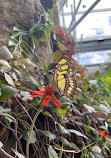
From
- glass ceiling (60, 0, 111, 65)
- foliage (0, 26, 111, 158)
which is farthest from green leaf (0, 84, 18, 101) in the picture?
glass ceiling (60, 0, 111, 65)

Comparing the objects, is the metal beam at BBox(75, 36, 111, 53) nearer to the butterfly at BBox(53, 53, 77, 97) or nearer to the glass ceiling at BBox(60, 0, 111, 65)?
the glass ceiling at BBox(60, 0, 111, 65)

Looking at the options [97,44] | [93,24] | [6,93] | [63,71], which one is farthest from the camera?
[97,44]

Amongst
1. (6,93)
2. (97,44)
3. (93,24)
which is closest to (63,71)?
(6,93)

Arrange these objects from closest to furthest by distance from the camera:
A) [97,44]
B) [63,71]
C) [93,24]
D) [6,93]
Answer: [6,93] → [63,71] → [93,24] → [97,44]

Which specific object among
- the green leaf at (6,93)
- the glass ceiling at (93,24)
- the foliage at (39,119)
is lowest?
the foliage at (39,119)

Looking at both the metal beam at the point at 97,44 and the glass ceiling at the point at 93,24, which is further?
the metal beam at the point at 97,44

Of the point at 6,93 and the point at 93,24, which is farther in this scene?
the point at 93,24

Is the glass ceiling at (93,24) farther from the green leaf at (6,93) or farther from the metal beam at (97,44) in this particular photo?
the green leaf at (6,93)

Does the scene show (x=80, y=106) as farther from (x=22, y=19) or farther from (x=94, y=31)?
(x=94, y=31)

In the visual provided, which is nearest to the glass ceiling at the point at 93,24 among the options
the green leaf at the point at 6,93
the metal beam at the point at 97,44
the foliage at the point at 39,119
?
the metal beam at the point at 97,44

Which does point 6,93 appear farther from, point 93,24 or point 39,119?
point 93,24

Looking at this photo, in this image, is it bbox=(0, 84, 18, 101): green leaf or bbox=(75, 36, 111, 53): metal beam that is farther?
bbox=(75, 36, 111, 53): metal beam
